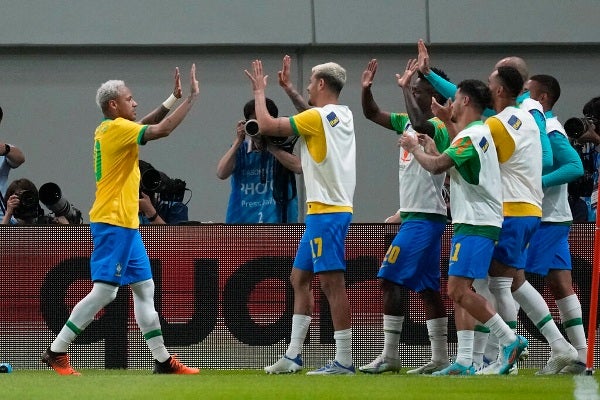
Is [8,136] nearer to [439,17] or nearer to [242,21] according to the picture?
[242,21]

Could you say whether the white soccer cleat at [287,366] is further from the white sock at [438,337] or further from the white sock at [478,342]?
the white sock at [478,342]

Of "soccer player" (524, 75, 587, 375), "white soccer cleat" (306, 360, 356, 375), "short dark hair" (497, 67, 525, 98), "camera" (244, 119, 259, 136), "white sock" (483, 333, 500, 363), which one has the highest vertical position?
"short dark hair" (497, 67, 525, 98)

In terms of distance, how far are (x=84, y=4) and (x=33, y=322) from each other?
6.95 m

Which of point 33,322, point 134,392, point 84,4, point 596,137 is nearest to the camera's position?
point 134,392

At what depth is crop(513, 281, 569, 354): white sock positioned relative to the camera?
996cm

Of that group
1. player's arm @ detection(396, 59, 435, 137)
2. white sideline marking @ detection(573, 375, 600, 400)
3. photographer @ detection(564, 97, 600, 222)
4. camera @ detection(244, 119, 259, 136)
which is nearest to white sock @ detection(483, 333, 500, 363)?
white sideline marking @ detection(573, 375, 600, 400)

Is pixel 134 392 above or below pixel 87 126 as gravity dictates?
below

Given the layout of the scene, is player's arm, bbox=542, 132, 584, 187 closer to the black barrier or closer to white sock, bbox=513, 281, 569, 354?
white sock, bbox=513, 281, 569, 354

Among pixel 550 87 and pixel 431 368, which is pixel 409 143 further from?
pixel 431 368

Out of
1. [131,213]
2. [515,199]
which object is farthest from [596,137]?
[131,213]

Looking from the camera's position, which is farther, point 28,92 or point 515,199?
point 28,92

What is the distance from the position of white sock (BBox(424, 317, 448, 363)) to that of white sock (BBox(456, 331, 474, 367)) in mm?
530

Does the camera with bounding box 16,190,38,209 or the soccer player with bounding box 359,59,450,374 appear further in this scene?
the camera with bounding box 16,190,38,209

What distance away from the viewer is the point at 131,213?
1009 cm
